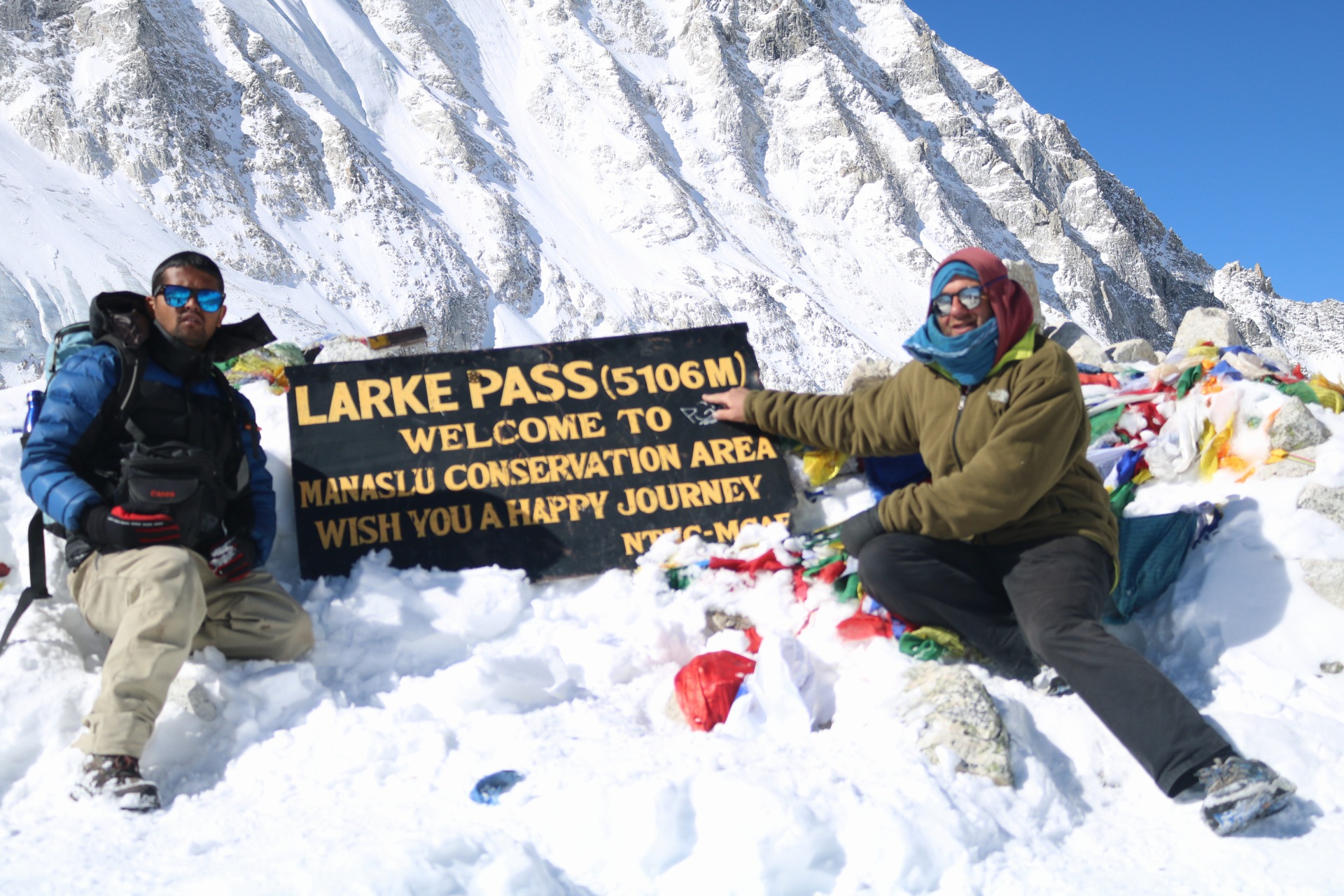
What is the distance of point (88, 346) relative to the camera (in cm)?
303

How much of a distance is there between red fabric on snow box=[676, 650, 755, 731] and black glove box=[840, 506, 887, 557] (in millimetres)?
593

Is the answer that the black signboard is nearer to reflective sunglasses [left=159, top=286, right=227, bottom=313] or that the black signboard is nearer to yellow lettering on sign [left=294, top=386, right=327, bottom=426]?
yellow lettering on sign [left=294, top=386, right=327, bottom=426]

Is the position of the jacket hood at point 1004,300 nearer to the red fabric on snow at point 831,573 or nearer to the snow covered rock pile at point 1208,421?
the red fabric on snow at point 831,573

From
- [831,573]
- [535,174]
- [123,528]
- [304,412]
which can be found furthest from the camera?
[535,174]

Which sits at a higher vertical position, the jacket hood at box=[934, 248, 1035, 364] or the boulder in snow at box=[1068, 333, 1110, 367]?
the boulder in snow at box=[1068, 333, 1110, 367]

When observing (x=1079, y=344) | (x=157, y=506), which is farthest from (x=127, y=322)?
(x=1079, y=344)

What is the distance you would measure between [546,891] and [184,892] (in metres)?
0.76

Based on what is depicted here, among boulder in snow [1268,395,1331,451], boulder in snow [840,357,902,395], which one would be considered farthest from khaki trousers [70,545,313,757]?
boulder in snow [1268,395,1331,451]

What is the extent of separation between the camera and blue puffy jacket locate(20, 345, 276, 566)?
278cm

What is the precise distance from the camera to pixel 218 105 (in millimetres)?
61406

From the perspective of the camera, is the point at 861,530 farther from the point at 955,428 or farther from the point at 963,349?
the point at 963,349

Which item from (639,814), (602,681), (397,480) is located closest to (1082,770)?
(639,814)

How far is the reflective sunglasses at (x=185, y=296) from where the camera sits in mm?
3119

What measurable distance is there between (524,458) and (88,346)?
5.76 ft
